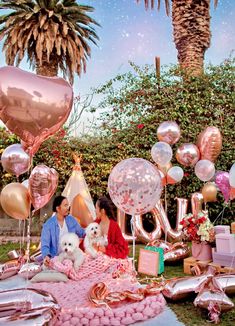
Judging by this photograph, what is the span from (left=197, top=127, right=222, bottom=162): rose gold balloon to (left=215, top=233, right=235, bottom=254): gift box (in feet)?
6.01

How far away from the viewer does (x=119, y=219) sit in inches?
287

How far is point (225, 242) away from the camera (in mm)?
4707

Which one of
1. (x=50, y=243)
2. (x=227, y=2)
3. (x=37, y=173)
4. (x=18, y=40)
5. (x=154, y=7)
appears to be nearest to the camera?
(x=37, y=173)

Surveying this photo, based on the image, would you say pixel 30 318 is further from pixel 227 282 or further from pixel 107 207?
pixel 107 207

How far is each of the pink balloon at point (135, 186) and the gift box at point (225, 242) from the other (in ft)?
4.03

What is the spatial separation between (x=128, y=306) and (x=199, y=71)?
6.97 meters

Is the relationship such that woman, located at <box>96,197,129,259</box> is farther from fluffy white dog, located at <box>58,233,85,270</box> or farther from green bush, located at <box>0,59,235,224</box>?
green bush, located at <box>0,59,235,224</box>

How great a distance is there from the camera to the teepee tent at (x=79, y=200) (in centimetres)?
637

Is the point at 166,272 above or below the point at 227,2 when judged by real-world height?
below

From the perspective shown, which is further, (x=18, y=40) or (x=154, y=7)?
(x=18, y=40)

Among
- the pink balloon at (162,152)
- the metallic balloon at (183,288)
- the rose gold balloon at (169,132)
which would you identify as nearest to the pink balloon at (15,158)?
the pink balloon at (162,152)

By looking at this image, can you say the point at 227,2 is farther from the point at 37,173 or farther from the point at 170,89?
the point at 37,173

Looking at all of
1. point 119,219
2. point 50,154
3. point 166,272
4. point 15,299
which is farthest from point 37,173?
point 50,154

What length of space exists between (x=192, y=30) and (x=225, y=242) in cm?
648
